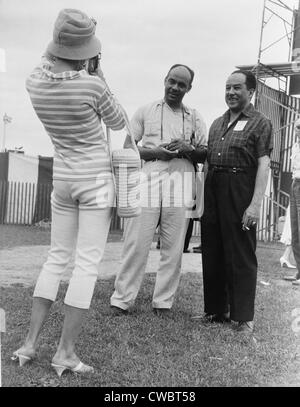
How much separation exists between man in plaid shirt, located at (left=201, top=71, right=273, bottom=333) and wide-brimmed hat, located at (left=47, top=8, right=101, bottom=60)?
1308 millimetres

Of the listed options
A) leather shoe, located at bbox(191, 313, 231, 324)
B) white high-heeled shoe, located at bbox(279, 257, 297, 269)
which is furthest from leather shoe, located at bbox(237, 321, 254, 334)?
white high-heeled shoe, located at bbox(279, 257, 297, 269)

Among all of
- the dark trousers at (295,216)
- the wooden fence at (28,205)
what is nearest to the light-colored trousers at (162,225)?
the dark trousers at (295,216)

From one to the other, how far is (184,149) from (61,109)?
54.5 inches

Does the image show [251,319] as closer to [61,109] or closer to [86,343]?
[86,343]

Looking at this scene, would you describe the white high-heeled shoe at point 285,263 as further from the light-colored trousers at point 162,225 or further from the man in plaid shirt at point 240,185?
the man in plaid shirt at point 240,185

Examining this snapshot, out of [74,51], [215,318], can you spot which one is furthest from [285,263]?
[74,51]

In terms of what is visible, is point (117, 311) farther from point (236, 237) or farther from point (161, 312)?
point (236, 237)

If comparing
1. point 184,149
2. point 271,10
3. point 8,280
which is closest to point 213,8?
point 271,10

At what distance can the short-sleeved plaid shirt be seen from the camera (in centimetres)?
354

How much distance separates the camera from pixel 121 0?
3.03m

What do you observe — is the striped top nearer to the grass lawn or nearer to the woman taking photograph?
the woman taking photograph

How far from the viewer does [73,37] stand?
8.25 ft

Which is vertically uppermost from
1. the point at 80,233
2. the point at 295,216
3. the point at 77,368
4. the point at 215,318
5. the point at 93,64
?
the point at 93,64

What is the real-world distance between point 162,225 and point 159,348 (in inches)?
43.0
